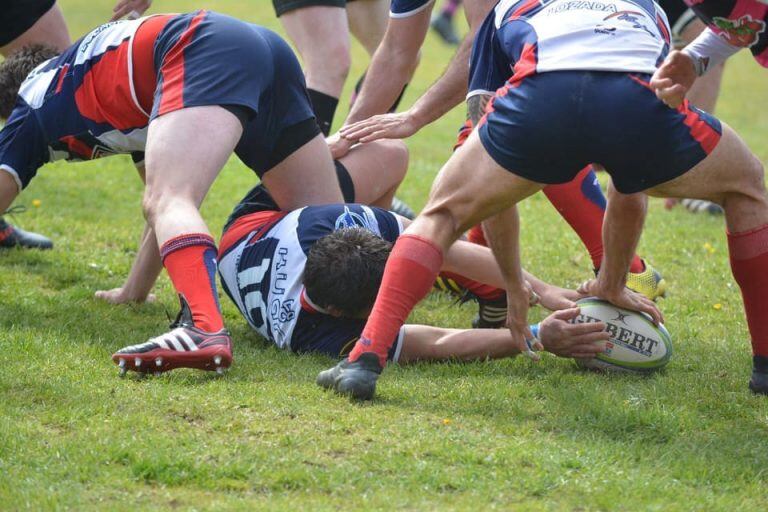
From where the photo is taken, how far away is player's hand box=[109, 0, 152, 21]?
5734mm

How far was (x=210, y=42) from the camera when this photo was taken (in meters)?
4.36

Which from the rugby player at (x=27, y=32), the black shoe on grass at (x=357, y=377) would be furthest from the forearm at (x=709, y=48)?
the rugby player at (x=27, y=32)

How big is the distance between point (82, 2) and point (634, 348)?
16.6 meters

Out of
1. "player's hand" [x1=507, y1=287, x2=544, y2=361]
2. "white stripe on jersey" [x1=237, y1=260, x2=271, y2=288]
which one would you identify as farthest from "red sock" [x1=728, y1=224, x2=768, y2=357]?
"white stripe on jersey" [x1=237, y1=260, x2=271, y2=288]

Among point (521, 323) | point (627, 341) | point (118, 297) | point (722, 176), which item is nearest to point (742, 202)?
point (722, 176)

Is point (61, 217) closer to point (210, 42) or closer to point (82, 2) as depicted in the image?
point (210, 42)

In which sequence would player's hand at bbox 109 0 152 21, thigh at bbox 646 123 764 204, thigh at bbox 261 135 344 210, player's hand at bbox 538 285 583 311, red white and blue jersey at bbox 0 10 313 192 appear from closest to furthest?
thigh at bbox 646 123 764 204 < red white and blue jersey at bbox 0 10 313 192 < player's hand at bbox 538 285 583 311 < thigh at bbox 261 135 344 210 < player's hand at bbox 109 0 152 21

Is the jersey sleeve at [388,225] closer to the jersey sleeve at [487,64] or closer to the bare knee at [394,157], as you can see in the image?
the jersey sleeve at [487,64]

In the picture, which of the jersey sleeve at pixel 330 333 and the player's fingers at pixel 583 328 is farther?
the jersey sleeve at pixel 330 333

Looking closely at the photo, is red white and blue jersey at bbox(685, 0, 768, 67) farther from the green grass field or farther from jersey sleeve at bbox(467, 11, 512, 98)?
the green grass field

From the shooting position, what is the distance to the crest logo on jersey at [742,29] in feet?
10.9

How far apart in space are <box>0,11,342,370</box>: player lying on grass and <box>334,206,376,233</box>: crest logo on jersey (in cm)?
41

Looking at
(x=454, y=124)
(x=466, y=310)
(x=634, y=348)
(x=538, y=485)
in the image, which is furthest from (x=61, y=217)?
(x=454, y=124)

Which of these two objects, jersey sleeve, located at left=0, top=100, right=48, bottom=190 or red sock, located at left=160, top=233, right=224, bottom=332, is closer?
red sock, located at left=160, top=233, right=224, bottom=332
